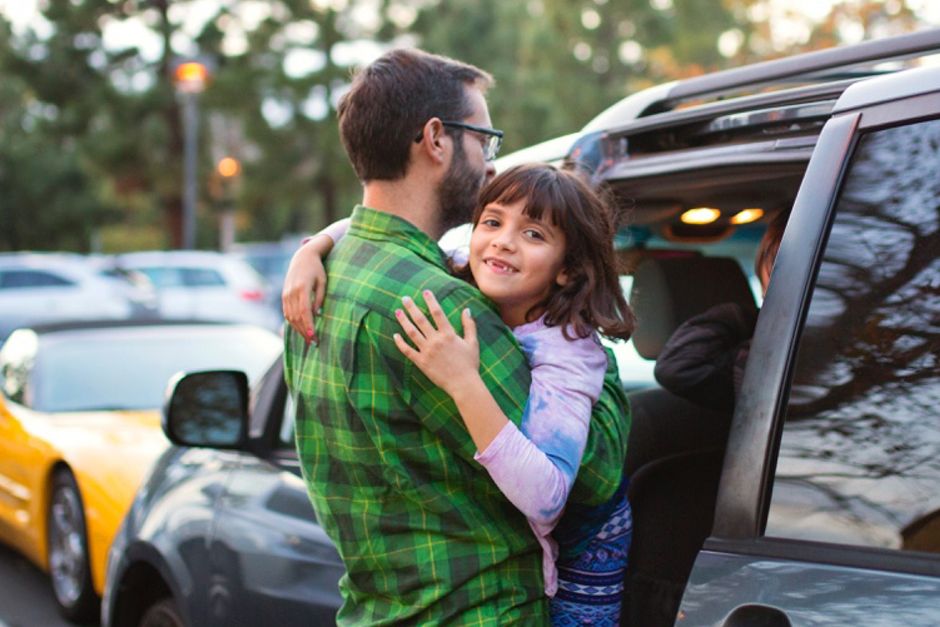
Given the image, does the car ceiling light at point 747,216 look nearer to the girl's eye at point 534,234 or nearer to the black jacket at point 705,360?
the black jacket at point 705,360

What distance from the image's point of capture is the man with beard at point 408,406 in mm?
1987

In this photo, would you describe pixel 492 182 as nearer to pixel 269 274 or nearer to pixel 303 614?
pixel 303 614

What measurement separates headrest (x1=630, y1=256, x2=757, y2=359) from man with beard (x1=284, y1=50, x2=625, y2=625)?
2.81ft

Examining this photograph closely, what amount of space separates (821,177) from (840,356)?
275 mm

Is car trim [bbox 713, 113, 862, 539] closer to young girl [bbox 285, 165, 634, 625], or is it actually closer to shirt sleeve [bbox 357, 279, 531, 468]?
young girl [bbox 285, 165, 634, 625]

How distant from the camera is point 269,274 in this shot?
29641mm

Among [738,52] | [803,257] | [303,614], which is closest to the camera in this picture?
[803,257]

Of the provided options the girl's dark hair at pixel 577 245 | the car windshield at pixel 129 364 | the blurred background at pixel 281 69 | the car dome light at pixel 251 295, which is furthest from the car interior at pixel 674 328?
the blurred background at pixel 281 69

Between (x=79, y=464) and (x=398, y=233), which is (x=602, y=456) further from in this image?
(x=79, y=464)

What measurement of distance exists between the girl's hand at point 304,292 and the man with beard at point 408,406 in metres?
0.01

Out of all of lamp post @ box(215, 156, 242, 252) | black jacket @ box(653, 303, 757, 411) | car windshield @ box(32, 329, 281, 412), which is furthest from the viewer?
lamp post @ box(215, 156, 242, 252)

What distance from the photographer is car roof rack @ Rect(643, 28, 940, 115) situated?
7.42 ft

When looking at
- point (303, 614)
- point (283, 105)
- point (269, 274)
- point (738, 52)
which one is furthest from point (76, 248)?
point (303, 614)

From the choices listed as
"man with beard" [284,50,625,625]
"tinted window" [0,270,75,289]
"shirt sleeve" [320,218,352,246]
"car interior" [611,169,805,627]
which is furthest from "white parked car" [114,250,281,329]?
"man with beard" [284,50,625,625]
